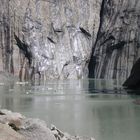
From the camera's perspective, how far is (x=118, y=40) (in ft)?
385

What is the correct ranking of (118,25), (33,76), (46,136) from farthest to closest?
(118,25) → (33,76) → (46,136)

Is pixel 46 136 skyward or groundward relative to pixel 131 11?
groundward

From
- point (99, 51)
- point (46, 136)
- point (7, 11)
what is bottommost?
point (46, 136)

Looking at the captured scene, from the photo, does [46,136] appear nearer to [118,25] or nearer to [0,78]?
[0,78]

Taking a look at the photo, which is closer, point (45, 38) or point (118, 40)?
point (45, 38)

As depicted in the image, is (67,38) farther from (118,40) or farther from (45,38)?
(118,40)

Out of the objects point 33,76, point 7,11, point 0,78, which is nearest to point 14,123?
point 0,78

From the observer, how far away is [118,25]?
119188 mm

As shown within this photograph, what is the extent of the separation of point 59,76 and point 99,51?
14.3 meters

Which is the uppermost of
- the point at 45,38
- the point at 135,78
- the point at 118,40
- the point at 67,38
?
the point at 67,38

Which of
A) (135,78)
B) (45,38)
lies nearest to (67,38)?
(45,38)

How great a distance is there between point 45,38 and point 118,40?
1930cm

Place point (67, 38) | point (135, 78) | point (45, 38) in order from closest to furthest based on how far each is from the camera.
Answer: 1. point (135, 78)
2. point (45, 38)
3. point (67, 38)

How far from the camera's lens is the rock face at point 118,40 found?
11262 centimetres
